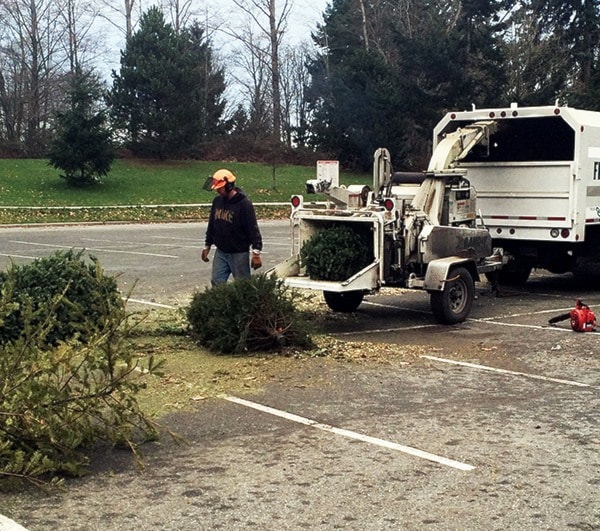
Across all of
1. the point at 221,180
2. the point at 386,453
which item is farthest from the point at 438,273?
the point at 386,453

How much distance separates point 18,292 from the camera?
8.82 meters

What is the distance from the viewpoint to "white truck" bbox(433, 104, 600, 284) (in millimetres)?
13555

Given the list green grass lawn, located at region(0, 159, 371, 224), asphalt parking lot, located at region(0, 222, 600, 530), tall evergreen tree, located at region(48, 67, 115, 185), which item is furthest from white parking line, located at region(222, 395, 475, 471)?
tall evergreen tree, located at region(48, 67, 115, 185)

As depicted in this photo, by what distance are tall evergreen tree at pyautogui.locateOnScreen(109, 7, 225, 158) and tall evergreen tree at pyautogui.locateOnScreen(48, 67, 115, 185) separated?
672cm

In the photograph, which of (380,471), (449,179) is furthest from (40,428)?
(449,179)

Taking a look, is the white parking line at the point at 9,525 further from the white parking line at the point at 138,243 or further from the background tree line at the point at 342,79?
the background tree line at the point at 342,79

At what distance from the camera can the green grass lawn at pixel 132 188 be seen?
34.4m

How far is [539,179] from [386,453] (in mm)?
8667

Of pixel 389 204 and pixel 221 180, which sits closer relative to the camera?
pixel 221 180

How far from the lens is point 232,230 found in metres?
10.5

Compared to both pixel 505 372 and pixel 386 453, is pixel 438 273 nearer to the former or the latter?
pixel 505 372

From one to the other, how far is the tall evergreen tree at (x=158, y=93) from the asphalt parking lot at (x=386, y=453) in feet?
129

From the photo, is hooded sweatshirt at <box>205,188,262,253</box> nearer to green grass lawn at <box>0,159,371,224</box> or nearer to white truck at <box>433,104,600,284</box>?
white truck at <box>433,104,600,284</box>

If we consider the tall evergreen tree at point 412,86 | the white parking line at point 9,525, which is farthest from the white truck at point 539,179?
the tall evergreen tree at point 412,86
